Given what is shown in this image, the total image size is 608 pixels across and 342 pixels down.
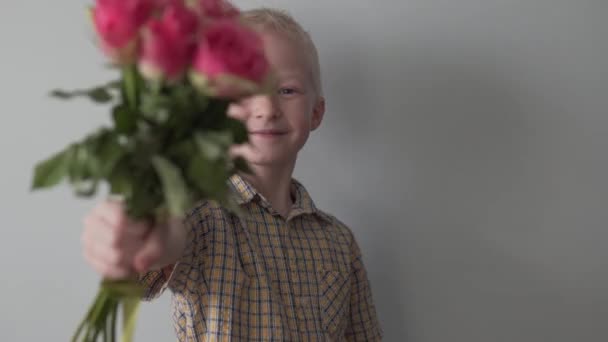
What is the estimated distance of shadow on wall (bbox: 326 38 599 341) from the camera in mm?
1156

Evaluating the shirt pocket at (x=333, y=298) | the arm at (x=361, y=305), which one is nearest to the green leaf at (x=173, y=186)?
the shirt pocket at (x=333, y=298)

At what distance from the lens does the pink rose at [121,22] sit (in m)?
0.47

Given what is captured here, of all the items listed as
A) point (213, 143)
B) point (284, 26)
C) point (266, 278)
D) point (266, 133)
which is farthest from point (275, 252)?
point (213, 143)

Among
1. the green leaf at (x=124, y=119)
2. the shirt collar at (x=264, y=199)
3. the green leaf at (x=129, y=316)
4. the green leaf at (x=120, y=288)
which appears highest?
the green leaf at (x=124, y=119)

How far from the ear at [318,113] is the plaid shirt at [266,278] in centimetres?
11

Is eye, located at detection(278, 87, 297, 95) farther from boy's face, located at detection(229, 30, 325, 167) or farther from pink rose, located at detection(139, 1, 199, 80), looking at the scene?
pink rose, located at detection(139, 1, 199, 80)

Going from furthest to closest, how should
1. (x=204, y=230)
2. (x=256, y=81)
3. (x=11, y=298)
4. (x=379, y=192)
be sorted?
(x=379, y=192) < (x=11, y=298) < (x=204, y=230) < (x=256, y=81)

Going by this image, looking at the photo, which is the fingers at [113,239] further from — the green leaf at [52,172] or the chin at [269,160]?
the chin at [269,160]

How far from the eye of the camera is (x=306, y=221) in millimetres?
1036

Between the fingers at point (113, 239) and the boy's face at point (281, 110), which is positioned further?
the boy's face at point (281, 110)

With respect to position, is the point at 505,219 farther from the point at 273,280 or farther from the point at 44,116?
the point at 44,116

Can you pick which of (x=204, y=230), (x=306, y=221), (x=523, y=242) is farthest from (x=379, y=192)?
(x=204, y=230)

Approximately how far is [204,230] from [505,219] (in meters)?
0.63

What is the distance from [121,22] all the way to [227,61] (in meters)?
0.09
